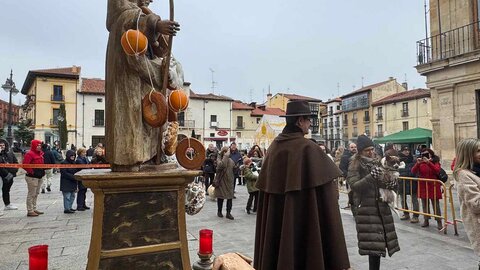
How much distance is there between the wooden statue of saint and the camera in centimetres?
215

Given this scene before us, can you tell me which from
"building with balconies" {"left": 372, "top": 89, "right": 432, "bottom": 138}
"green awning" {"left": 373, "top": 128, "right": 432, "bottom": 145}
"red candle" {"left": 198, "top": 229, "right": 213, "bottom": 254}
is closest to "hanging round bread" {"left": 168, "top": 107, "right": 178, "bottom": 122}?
"red candle" {"left": 198, "top": 229, "right": 213, "bottom": 254}

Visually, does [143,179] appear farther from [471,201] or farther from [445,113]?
[445,113]

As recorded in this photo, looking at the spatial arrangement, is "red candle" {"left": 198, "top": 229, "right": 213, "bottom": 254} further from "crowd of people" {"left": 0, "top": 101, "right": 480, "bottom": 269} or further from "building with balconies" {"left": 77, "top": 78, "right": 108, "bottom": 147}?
"building with balconies" {"left": 77, "top": 78, "right": 108, "bottom": 147}

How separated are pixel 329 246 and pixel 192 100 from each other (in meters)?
39.7

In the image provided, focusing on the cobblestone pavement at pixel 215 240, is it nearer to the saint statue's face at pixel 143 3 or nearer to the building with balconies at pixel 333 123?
the saint statue's face at pixel 143 3

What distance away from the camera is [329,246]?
242cm

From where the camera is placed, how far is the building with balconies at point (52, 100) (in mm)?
36094

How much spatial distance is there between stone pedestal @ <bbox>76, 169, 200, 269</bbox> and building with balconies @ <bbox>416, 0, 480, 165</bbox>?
10814mm

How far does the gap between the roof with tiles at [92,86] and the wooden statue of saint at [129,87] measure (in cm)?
3749

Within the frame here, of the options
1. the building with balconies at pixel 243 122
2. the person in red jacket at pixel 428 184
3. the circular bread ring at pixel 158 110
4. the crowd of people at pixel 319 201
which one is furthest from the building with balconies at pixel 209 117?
the circular bread ring at pixel 158 110

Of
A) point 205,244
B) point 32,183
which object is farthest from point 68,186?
point 205,244

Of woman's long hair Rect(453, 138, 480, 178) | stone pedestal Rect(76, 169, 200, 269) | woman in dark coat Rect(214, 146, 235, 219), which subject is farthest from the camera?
woman in dark coat Rect(214, 146, 235, 219)

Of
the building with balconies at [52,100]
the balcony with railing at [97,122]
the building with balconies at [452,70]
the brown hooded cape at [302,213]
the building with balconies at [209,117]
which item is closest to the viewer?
the brown hooded cape at [302,213]

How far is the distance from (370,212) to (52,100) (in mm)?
40176
